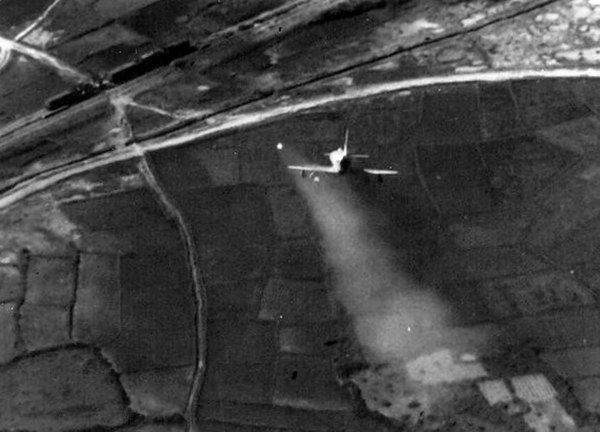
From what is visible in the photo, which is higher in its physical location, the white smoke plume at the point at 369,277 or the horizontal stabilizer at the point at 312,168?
the horizontal stabilizer at the point at 312,168

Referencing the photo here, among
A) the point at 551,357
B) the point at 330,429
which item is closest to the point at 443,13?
the point at 551,357

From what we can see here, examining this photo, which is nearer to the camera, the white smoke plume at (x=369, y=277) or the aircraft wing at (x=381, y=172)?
the white smoke plume at (x=369, y=277)

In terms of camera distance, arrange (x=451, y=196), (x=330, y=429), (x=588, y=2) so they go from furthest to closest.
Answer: (x=588, y=2) → (x=451, y=196) → (x=330, y=429)

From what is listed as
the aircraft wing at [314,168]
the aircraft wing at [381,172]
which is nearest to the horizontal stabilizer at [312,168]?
the aircraft wing at [314,168]

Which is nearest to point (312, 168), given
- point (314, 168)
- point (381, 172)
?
point (314, 168)

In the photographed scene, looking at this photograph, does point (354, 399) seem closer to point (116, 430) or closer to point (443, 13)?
point (116, 430)

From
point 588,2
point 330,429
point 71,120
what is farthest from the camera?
point 588,2

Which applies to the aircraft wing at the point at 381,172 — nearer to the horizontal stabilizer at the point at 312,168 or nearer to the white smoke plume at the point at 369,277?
the white smoke plume at the point at 369,277

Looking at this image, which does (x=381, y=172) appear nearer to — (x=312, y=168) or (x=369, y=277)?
(x=312, y=168)

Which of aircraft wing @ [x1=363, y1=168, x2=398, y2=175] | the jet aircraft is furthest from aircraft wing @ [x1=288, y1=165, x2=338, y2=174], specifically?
aircraft wing @ [x1=363, y1=168, x2=398, y2=175]
